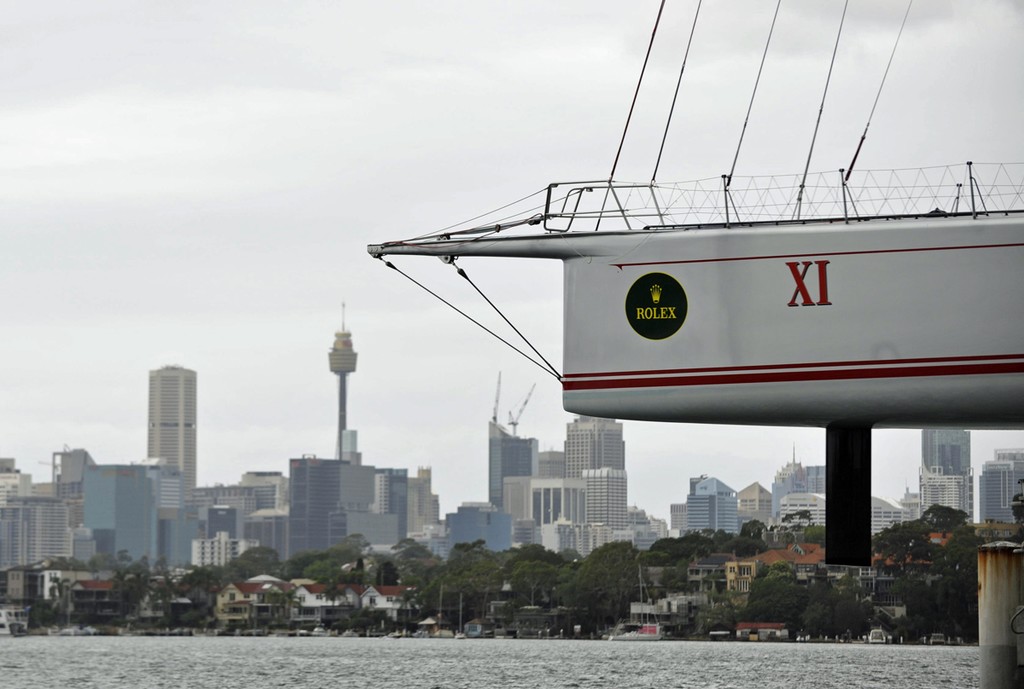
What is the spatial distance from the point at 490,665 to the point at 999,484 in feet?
192

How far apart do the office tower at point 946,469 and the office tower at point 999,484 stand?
6.16 feet

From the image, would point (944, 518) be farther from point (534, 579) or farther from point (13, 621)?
point (13, 621)

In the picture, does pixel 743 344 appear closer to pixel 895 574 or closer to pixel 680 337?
pixel 680 337

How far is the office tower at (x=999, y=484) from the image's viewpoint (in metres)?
114

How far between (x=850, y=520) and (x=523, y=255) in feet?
10.6

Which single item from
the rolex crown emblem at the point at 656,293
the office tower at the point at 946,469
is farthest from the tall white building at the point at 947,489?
the rolex crown emblem at the point at 656,293

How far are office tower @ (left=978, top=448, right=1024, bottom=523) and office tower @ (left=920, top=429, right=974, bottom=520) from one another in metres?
1.88

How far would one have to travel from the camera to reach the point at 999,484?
121312 mm

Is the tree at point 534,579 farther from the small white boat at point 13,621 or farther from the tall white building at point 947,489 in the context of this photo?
the small white boat at point 13,621

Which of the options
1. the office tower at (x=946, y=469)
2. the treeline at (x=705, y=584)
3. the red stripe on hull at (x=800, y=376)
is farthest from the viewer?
the office tower at (x=946, y=469)

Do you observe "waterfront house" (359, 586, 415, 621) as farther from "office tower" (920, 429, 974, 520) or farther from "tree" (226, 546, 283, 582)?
"office tower" (920, 429, 974, 520)

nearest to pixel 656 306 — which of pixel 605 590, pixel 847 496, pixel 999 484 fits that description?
pixel 847 496

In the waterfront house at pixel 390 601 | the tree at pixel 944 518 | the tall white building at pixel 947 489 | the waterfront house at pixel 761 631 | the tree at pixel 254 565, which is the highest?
the tall white building at pixel 947 489

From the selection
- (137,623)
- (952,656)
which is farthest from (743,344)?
(137,623)
